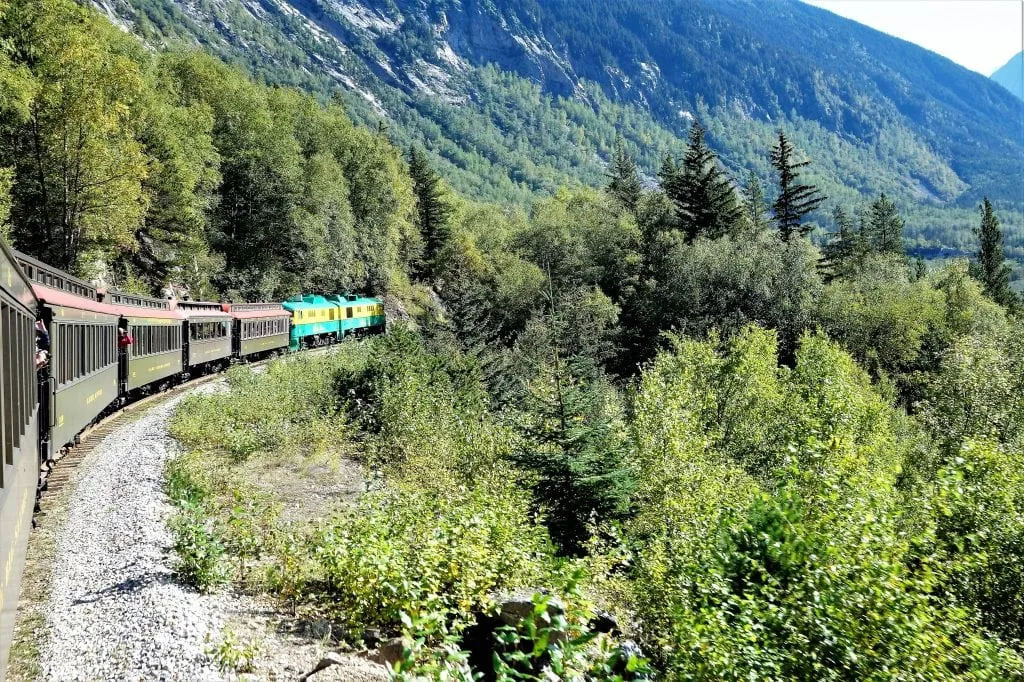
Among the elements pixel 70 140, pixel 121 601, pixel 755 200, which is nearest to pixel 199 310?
pixel 70 140

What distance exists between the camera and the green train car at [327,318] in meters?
43.6

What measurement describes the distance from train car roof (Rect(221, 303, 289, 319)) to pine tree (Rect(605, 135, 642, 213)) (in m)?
47.5

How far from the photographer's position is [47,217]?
95.9 feet

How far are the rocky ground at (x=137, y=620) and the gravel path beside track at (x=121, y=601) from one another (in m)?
0.01

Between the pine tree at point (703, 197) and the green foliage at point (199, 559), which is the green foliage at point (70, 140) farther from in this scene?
the pine tree at point (703, 197)

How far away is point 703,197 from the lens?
66.4 meters

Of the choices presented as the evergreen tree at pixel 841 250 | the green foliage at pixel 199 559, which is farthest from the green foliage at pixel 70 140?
the evergreen tree at pixel 841 250

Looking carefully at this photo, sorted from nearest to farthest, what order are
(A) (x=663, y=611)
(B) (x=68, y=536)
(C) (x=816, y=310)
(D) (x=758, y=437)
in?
(B) (x=68, y=536)
(A) (x=663, y=611)
(D) (x=758, y=437)
(C) (x=816, y=310)

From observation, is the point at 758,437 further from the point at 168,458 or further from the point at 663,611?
the point at 168,458

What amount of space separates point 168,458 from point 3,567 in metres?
10.6

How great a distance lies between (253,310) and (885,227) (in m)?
82.2

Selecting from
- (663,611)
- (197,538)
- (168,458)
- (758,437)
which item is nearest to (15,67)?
(168,458)

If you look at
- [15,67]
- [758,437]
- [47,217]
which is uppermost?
[15,67]

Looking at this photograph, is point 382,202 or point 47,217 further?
point 382,202
